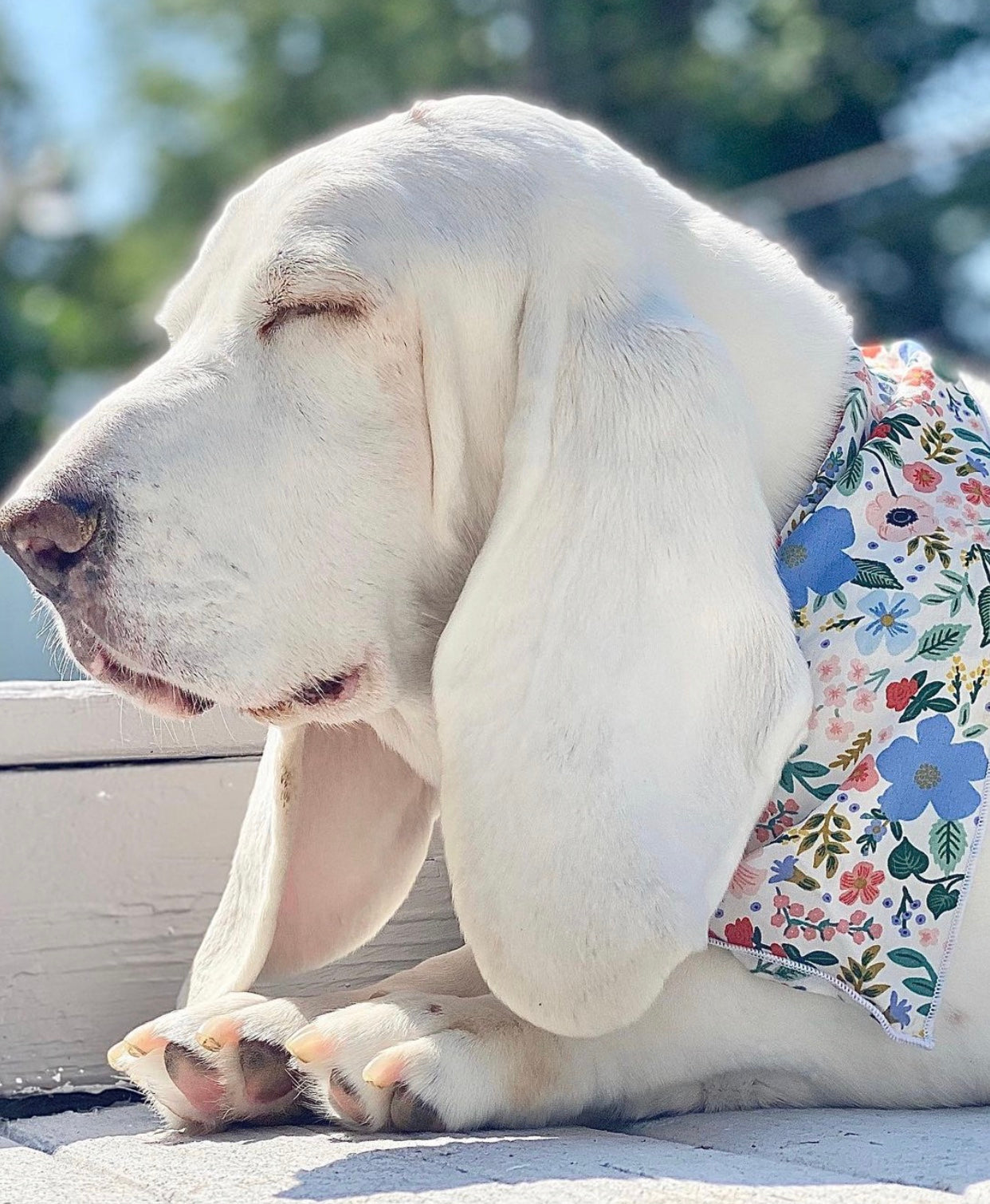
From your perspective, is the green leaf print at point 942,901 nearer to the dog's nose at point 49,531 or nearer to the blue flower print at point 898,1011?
the blue flower print at point 898,1011

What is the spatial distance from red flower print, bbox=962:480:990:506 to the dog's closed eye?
77 cm

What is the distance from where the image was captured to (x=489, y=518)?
215cm

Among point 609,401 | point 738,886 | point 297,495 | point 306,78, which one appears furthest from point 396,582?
point 306,78

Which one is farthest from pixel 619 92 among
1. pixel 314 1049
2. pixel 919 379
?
pixel 314 1049

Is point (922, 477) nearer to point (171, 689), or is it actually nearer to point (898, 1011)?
point (898, 1011)

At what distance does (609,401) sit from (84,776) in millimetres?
1142

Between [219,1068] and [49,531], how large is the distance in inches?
24.8

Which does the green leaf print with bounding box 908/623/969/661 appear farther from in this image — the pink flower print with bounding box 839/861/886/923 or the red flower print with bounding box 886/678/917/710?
the pink flower print with bounding box 839/861/886/923

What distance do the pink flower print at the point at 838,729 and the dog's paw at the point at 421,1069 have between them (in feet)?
1.56

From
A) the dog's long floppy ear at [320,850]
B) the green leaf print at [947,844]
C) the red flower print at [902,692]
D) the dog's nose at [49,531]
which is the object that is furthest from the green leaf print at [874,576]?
the dog's nose at [49,531]

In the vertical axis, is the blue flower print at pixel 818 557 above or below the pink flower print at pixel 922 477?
below

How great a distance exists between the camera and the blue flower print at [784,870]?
2045 mm

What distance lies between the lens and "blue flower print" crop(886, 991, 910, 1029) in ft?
6.46

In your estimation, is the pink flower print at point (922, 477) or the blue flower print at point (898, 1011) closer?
the blue flower print at point (898, 1011)
